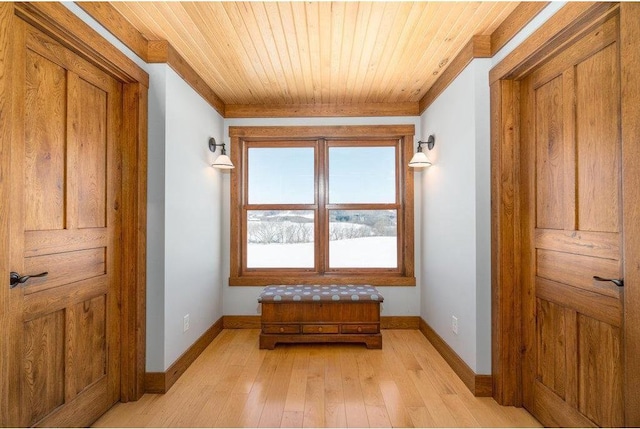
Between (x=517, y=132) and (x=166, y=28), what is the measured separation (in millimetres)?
2408

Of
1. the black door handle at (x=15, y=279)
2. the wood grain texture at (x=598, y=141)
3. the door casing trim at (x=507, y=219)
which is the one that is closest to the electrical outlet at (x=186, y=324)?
the black door handle at (x=15, y=279)

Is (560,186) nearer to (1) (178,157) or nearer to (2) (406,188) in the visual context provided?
(2) (406,188)

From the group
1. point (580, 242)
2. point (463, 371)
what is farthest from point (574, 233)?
point (463, 371)

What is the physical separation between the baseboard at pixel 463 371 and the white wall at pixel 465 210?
1.8 inches

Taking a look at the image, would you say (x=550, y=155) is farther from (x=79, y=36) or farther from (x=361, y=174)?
(x=79, y=36)

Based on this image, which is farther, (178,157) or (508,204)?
(178,157)

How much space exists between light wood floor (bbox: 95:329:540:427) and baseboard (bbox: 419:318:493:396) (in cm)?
5

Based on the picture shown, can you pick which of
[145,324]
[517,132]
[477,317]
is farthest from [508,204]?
[145,324]

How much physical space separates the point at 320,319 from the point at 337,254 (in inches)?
35.1

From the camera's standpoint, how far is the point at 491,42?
7.29 ft

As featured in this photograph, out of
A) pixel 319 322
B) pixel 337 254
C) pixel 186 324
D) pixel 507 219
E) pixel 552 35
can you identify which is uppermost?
pixel 552 35

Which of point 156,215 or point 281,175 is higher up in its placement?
point 281,175

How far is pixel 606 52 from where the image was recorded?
1.49m

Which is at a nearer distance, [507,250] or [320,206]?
[507,250]
